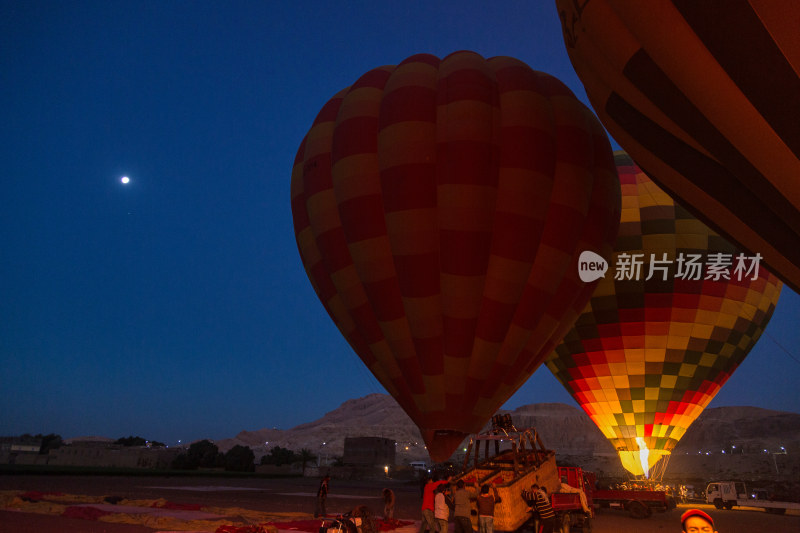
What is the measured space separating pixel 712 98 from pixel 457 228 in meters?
5.51

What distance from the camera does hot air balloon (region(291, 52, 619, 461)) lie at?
11.4 metres

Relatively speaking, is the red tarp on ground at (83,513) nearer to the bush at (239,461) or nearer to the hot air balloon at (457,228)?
the hot air balloon at (457,228)

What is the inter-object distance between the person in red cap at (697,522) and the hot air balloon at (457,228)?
8.87 metres

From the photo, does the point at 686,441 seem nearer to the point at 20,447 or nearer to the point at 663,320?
the point at 663,320

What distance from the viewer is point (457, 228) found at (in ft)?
36.8

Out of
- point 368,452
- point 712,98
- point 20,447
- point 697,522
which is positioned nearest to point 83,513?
point 697,522

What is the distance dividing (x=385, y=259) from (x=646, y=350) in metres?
10.8

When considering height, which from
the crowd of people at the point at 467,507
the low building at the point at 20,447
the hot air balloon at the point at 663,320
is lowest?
the low building at the point at 20,447

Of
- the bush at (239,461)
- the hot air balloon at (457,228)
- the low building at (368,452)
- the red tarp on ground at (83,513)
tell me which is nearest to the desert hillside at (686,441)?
the low building at (368,452)

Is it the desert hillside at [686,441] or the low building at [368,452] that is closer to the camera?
the low building at [368,452]

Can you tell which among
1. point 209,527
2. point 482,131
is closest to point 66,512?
point 209,527

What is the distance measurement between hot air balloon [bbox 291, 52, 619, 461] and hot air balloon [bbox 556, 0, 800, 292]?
97.4 inches

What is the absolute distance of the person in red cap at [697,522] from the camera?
237 cm

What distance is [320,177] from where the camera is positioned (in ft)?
43.1
